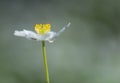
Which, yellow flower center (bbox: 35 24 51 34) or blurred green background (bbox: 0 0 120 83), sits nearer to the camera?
yellow flower center (bbox: 35 24 51 34)

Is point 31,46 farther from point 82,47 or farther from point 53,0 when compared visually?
point 53,0

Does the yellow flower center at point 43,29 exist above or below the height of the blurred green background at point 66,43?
below

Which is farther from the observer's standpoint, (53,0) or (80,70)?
(53,0)

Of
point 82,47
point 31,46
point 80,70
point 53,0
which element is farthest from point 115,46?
point 53,0

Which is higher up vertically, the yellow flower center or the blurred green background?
the blurred green background

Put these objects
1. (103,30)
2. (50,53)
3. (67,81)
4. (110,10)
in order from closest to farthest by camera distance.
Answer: (67,81) < (50,53) < (103,30) < (110,10)

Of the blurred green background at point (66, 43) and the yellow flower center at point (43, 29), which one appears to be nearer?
the yellow flower center at point (43, 29)

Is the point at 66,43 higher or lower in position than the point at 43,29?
higher

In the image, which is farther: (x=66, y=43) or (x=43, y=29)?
(x=66, y=43)
